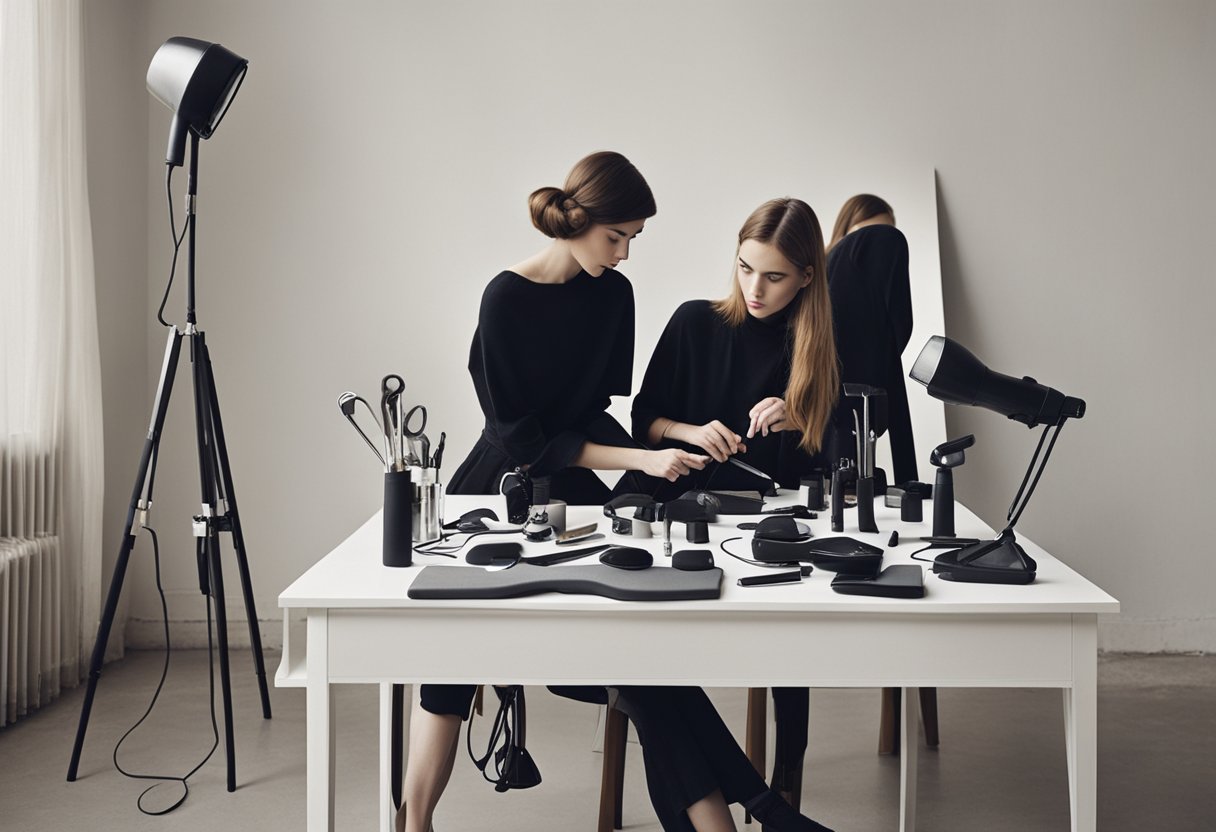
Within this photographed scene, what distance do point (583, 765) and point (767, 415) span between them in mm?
1102

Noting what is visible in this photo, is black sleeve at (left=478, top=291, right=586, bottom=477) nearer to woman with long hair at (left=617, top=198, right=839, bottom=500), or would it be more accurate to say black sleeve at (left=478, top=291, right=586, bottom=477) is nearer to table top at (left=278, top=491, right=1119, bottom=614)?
woman with long hair at (left=617, top=198, right=839, bottom=500)

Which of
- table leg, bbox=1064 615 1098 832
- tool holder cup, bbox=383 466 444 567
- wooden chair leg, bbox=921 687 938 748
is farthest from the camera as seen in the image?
wooden chair leg, bbox=921 687 938 748

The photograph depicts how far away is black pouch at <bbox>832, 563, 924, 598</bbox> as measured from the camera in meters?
1.68

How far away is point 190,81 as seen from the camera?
2.72 metres

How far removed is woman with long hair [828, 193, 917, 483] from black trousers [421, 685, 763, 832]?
962mm

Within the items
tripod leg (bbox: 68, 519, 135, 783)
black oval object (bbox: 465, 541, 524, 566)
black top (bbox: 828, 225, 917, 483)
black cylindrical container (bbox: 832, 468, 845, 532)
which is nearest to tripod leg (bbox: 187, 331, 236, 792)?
tripod leg (bbox: 68, 519, 135, 783)

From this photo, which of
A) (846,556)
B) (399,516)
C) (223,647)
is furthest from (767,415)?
(223,647)

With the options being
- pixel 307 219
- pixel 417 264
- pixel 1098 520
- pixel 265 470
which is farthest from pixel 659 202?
pixel 1098 520

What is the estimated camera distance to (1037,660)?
1.65 metres

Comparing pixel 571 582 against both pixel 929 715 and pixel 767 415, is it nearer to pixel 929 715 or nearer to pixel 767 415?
pixel 767 415

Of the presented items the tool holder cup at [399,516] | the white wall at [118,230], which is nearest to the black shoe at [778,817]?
the tool holder cup at [399,516]

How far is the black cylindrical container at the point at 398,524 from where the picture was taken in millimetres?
1861

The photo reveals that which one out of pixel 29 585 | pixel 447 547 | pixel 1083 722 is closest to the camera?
pixel 1083 722

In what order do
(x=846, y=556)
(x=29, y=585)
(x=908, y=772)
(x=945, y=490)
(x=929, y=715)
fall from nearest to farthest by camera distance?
(x=846, y=556) < (x=945, y=490) < (x=908, y=772) < (x=929, y=715) < (x=29, y=585)
